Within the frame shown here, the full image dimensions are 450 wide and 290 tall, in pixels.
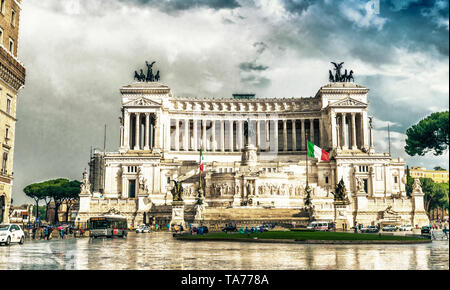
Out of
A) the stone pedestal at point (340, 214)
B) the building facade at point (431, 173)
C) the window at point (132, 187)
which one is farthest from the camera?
the building facade at point (431, 173)

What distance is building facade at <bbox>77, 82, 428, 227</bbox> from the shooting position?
79000 millimetres

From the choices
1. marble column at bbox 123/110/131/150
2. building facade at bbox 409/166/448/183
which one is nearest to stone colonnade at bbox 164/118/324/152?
marble column at bbox 123/110/131/150

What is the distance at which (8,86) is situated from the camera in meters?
50.2

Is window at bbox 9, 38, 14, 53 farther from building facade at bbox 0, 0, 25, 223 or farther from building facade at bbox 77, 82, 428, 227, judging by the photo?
building facade at bbox 77, 82, 428, 227

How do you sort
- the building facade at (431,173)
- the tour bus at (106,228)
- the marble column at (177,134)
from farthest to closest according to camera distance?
the building facade at (431,173), the marble column at (177,134), the tour bus at (106,228)

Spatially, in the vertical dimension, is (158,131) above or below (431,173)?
above

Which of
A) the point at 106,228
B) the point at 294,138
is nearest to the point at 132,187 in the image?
the point at 294,138

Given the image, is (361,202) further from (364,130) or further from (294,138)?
(294,138)

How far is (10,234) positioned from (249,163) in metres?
61.3

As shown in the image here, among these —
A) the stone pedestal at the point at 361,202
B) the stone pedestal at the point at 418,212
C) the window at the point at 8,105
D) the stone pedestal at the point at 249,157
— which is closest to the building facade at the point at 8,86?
the window at the point at 8,105

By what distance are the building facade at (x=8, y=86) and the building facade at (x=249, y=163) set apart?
2553 cm

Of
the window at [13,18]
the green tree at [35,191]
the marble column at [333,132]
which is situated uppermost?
the window at [13,18]

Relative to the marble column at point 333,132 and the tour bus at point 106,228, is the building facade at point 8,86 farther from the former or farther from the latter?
the marble column at point 333,132

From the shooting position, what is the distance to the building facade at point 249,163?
79000 millimetres
